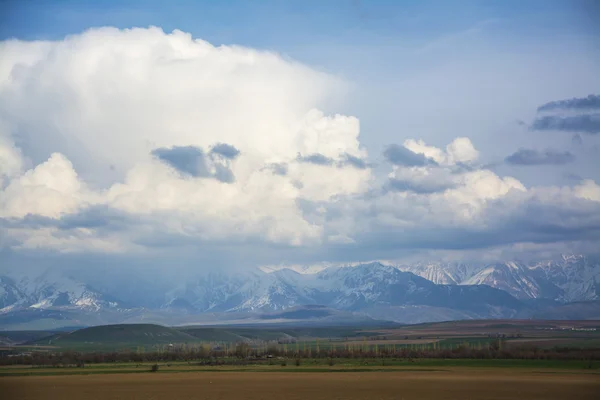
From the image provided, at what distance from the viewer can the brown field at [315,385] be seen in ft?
378

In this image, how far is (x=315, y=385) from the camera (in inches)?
5182

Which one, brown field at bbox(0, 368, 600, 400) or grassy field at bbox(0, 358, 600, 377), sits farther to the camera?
grassy field at bbox(0, 358, 600, 377)

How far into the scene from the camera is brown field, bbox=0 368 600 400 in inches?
4530

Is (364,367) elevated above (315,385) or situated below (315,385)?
above

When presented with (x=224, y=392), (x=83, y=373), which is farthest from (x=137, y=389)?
(x=83, y=373)

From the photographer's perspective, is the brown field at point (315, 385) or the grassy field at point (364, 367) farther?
the grassy field at point (364, 367)

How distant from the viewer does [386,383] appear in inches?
5246

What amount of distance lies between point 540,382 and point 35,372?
332ft

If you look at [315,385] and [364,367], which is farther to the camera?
[364,367]

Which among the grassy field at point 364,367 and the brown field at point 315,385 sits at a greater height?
the grassy field at point 364,367

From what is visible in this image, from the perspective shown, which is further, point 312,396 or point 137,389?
point 137,389

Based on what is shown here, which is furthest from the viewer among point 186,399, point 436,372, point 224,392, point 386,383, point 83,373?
point 83,373

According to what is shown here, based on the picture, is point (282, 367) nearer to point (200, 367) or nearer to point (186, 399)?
point (200, 367)

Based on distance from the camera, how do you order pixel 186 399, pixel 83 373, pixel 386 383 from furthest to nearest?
pixel 83 373 < pixel 386 383 < pixel 186 399
